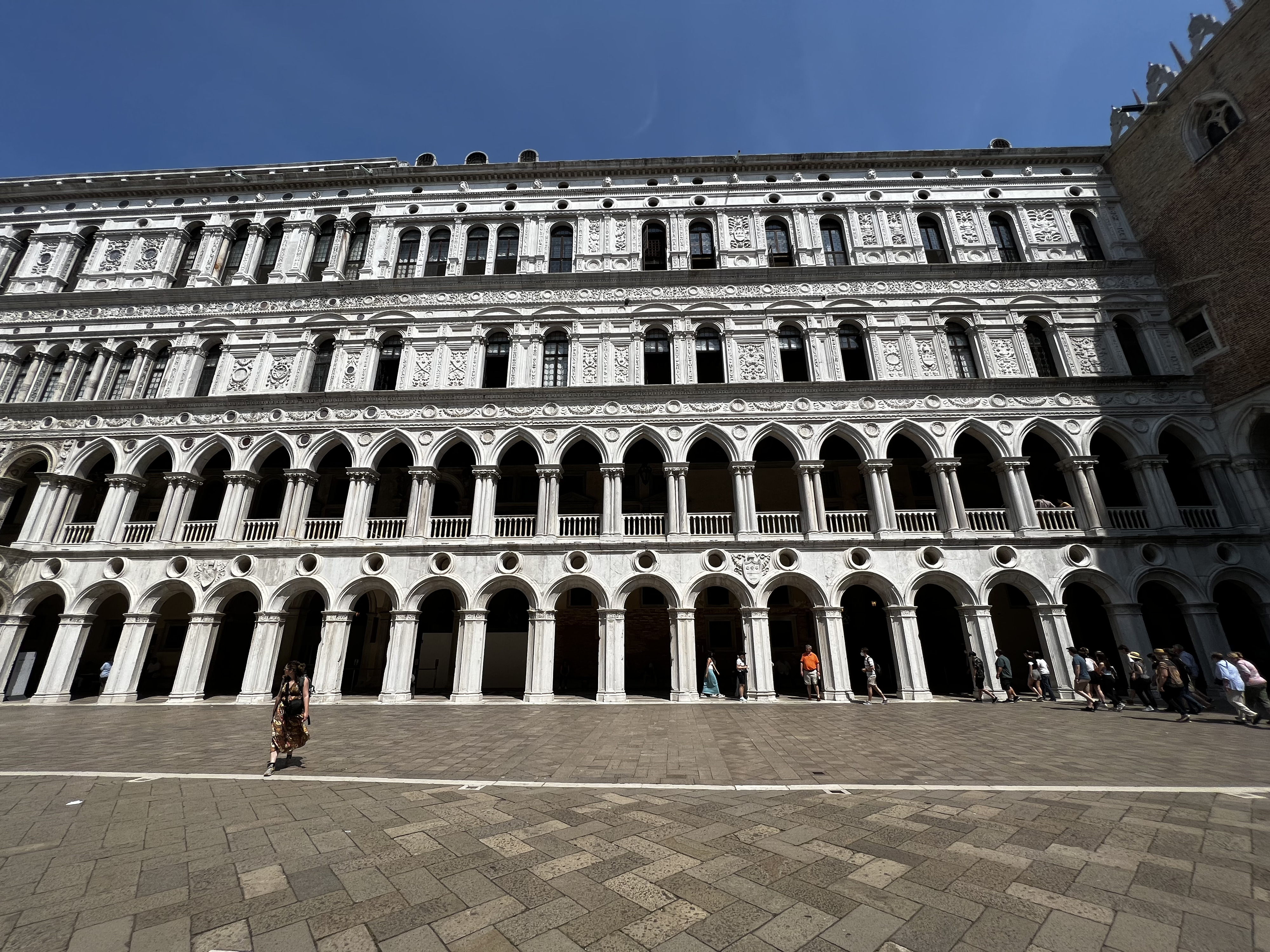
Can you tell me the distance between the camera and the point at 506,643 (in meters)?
20.8

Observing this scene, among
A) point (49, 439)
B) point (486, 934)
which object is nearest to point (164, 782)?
point (486, 934)

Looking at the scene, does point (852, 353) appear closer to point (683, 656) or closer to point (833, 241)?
point (833, 241)

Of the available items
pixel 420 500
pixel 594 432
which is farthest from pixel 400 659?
pixel 594 432

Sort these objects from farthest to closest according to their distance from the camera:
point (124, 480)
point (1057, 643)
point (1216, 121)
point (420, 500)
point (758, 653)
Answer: point (1216, 121)
point (124, 480)
point (420, 500)
point (758, 653)
point (1057, 643)

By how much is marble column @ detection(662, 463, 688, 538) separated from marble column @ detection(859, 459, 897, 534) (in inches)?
252

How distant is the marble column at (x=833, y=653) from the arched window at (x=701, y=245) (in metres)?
14.9

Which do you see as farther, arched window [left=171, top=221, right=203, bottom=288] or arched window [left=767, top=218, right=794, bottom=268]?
arched window [left=171, top=221, right=203, bottom=288]

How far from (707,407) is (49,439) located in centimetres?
2521

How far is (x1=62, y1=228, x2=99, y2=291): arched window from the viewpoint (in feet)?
74.6

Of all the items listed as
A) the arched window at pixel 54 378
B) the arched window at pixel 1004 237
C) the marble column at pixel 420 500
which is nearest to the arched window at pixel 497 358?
the marble column at pixel 420 500

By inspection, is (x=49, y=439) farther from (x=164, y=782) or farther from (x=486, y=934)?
(x=486, y=934)

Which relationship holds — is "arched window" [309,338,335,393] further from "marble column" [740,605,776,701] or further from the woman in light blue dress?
"marble column" [740,605,776,701]

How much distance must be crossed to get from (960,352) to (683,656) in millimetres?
15749

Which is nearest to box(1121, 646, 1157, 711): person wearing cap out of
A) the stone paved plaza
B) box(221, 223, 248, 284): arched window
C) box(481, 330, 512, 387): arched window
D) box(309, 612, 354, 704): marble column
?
the stone paved plaza
